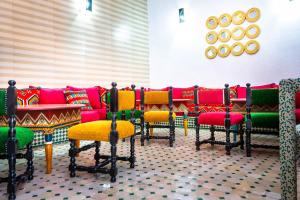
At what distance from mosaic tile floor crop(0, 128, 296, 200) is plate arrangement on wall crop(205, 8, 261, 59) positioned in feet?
12.2

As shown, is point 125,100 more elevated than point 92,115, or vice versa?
point 125,100

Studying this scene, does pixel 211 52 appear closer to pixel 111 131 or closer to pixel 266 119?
pixel 266 119

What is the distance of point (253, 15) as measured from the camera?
660 cm

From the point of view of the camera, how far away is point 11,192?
2215mm

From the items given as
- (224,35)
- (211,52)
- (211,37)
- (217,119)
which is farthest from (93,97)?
(224,35)

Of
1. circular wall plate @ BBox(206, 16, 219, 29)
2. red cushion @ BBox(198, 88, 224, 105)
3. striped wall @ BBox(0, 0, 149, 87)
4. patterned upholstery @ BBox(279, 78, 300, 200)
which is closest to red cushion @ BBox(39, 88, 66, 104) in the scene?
striped wall @ BBox(0, 0, 149, 87)

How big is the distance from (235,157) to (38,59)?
425 centimetres

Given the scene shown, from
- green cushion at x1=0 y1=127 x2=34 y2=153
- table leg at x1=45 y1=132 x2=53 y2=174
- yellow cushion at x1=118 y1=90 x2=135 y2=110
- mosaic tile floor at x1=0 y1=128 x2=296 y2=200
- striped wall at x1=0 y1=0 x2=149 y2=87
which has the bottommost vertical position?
mosaic tile floor at x1=0 y1=128 x2=296 y2=200

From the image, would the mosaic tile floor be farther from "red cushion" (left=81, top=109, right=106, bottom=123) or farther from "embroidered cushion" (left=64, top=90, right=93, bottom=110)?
"embroidered cushion" (left=64, top=90, right=93, bottom=110)

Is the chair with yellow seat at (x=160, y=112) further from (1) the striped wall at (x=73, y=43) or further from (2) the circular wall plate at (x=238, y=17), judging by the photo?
(2) the circular wall plate at (x=238, y=17)

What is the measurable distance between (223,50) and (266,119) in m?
3.90

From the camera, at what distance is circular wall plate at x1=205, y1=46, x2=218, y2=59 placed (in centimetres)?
721

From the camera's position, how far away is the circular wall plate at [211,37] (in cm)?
714

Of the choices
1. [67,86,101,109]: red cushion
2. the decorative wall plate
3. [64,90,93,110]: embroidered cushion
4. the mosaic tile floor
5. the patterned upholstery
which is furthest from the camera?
the decorative wall plate
